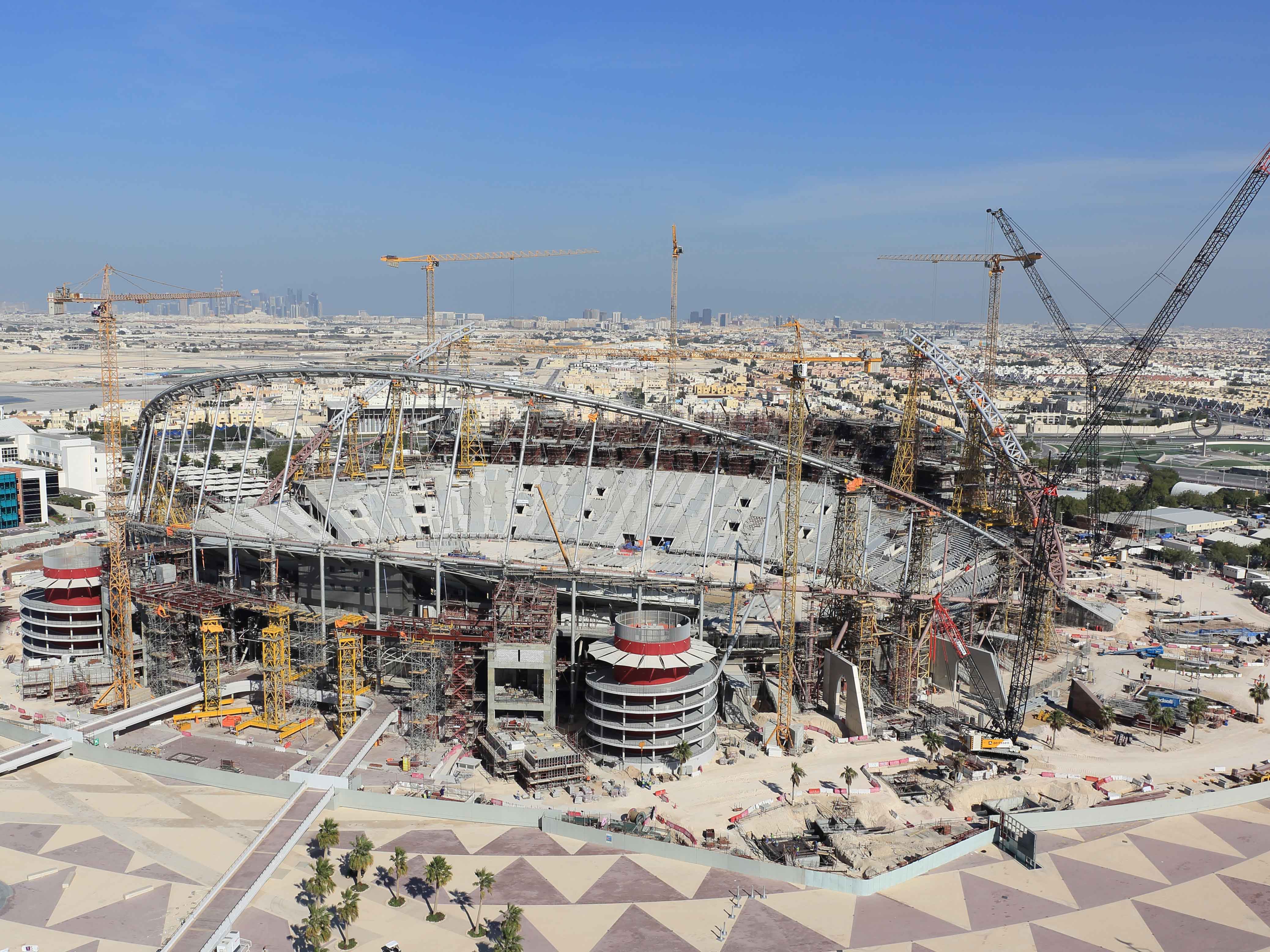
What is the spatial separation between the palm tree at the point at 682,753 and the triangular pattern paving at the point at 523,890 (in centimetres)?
1424

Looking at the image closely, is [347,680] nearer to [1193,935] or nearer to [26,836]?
[26,836]

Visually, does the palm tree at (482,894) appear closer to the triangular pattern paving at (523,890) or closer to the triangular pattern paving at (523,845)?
the triangular pattern paving at (523,890)

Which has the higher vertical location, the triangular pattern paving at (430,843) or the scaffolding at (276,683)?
the scaffolding at (276,683)

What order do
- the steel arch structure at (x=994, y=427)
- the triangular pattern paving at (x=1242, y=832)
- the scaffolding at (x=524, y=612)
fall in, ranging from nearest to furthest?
the triangular pattern paving at (x=1242, y=832) → the scaffolding at (x=524, y=612) → the steel arch structure at (x=994, y=427)

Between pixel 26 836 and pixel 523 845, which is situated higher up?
pixel 523 845

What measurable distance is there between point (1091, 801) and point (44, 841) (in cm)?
5347

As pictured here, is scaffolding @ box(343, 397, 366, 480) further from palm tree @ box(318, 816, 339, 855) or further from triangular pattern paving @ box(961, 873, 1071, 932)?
triangular pattern paving @ box(961, 873, 1071, 932)

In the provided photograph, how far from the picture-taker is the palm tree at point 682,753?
59.3 m

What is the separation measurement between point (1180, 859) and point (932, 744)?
14382mm

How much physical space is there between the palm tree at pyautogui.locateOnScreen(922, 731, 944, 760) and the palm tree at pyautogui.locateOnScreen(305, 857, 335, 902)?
1357 inches

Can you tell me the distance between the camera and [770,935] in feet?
139

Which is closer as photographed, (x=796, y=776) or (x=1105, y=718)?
(x=796, y=776)

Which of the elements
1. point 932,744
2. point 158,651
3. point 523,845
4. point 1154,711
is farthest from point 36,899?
point 1154,711

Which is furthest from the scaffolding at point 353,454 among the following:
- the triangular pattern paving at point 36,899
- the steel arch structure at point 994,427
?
the steel arch structure at point 994,427
